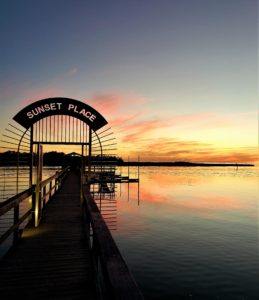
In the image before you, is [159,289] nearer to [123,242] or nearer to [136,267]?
[136,267]

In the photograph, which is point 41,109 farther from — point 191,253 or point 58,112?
point 191,253

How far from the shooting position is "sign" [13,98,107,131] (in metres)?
10.6

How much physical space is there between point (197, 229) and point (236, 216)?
26.4 ft

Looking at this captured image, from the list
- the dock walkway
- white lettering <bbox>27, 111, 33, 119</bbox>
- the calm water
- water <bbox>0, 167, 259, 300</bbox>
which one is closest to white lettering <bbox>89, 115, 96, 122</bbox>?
white lettering <bbox>27, 111, 33, 119</bbox>

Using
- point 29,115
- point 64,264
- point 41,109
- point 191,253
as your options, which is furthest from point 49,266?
point 191,253

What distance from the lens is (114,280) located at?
264 cm

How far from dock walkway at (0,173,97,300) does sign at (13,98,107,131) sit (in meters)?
4.03

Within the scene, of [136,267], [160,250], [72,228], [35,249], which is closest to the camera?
[35,249]

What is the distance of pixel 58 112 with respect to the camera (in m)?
11.0

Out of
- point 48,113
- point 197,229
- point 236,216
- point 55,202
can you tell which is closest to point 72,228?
point 48,113

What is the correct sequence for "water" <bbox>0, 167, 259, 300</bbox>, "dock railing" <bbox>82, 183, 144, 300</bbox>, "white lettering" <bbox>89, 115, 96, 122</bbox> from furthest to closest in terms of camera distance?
"white lettering" <bbox>89, 115, 96, 122</bbox> < "water" <bbox>0, 167, 259, 300</bbox> < "dock railing" <bbox>82, 183, 144, 300</bbox>

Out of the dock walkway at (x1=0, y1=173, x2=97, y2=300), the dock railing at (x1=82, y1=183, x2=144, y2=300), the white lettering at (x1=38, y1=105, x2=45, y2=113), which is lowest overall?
the dock walkway at (x1=0, y1=173, x2=97, y2=300)

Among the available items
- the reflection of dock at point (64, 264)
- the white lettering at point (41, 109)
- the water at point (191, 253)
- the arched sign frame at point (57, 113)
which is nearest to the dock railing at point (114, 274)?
the reflection of dock at point (64, 264)

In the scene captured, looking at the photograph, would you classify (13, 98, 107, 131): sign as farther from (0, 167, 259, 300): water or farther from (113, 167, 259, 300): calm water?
(113, 167, 259, 300): calm water
